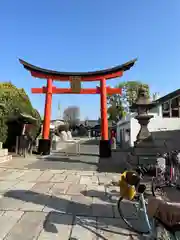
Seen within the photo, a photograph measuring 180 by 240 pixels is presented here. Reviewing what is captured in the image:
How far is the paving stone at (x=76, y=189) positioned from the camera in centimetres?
540

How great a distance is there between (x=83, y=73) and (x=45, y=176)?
8.02 metres

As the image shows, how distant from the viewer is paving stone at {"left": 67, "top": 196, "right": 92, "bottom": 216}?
409 cm

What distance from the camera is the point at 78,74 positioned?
13.5m

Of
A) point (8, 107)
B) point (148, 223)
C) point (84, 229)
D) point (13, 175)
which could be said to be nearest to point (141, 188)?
point (148, 223)

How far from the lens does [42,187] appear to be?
19.0 feet

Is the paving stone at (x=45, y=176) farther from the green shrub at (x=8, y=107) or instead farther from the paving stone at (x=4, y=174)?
the green shrub at (x=8, y=107)

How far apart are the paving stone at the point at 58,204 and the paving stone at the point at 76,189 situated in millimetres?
365

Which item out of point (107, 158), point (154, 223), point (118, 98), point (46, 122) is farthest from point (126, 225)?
point (118, 98)

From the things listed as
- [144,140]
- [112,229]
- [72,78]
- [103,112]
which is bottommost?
[112,229]

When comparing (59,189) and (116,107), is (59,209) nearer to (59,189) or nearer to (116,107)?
(59,189)

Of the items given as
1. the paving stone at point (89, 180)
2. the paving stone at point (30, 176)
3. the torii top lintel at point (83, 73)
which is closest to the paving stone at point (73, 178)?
the paving stone at point (89, 180)

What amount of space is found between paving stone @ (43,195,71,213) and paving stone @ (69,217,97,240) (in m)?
0.54

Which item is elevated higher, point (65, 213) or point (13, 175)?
point (13, 175)

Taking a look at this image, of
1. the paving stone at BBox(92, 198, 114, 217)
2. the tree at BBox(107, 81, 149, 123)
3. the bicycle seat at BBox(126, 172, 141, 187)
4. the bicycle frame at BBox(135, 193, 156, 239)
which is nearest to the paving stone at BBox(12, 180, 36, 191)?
the paving stone at BBox(92, 198, 114, 217)
